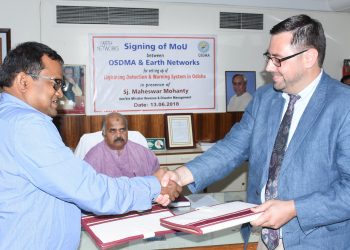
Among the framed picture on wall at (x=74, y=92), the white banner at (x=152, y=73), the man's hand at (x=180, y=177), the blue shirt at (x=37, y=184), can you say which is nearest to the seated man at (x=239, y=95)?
the white banner at (x=152, y=73)

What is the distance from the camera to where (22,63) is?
167 cm

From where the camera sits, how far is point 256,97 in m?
2.09

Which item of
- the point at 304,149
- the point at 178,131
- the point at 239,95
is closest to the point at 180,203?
the point at 304,149

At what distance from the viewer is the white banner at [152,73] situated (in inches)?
211

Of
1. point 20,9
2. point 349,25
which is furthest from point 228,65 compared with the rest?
point 20,9

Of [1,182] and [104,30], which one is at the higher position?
[104,30]

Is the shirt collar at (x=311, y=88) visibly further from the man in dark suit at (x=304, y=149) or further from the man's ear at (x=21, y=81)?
the man's ear at (x=21, y=81)

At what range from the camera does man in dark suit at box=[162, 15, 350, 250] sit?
1611mm

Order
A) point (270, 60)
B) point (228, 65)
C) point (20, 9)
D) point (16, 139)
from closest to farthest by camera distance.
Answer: point (16, 139) < point (270, 60) < point (20, 9) < point (228, 65)

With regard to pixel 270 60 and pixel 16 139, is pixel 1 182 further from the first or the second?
pixel 270 60

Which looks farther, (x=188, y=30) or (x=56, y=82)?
(x=188, y=30)

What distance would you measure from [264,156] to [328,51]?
4917mm

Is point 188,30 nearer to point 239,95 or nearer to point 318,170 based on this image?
point 239,95

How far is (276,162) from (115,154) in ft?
9.25
